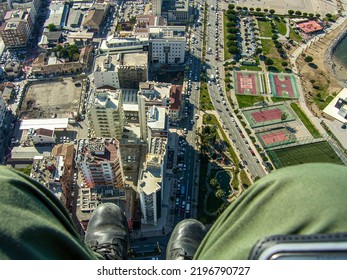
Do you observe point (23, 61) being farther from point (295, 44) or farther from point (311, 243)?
point (311, 243)

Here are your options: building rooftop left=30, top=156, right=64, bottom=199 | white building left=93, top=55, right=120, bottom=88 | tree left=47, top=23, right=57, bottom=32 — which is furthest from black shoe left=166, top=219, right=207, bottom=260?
tree left=47, top=23, right=57, bottom=32

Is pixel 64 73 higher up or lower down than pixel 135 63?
lower down

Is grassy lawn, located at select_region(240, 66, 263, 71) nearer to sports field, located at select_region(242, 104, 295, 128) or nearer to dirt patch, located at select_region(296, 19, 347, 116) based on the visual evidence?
dirt patch, located at select_region(296, 19, 347, 116)

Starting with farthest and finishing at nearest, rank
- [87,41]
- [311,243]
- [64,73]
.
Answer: [87,41] → [64,73] → [311,243]

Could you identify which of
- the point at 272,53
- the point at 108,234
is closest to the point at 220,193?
the point at 108,234

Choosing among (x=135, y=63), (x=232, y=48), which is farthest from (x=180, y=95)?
(x=232, y=48)

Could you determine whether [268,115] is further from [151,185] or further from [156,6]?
[156,6]

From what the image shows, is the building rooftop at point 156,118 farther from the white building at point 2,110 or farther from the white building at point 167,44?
the white building at point 2,110

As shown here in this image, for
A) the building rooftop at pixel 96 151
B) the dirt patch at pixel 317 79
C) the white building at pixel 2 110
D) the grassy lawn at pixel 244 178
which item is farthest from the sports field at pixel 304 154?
the white building at pixel 2 110
